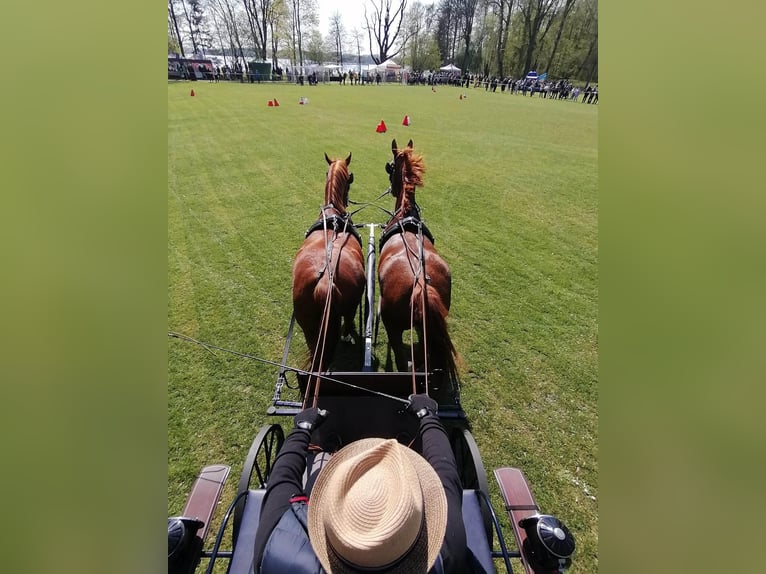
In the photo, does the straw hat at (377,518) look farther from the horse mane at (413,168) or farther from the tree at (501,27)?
the tree at (501,27)

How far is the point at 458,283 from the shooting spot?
600 centimetres

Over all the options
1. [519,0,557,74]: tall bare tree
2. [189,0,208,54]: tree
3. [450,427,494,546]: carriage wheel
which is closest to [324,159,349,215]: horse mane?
[450,427,494,546]: carriage wheel

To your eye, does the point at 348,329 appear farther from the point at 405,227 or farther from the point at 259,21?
the point at 259,21

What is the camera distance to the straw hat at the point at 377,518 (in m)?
1.19

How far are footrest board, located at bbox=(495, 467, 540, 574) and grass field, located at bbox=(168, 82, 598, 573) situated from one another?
0.80 m

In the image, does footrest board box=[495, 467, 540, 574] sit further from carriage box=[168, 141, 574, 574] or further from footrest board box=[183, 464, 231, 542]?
footrest board box=[183, 464, 231, 542]

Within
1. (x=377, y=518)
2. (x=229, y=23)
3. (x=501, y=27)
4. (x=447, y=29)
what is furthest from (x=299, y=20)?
(x=377, y=518)

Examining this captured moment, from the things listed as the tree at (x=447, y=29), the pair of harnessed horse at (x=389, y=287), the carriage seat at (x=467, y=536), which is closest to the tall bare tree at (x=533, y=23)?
the tree at (x=447, y=29)

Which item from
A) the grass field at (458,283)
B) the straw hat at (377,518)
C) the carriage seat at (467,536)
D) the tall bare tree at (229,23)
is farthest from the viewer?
the tall bare tree at (229,23)

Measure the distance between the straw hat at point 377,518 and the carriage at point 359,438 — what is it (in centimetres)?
60

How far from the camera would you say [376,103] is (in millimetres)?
23578

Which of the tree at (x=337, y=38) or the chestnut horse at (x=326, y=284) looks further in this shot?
the tree at (x=337, y=38)
